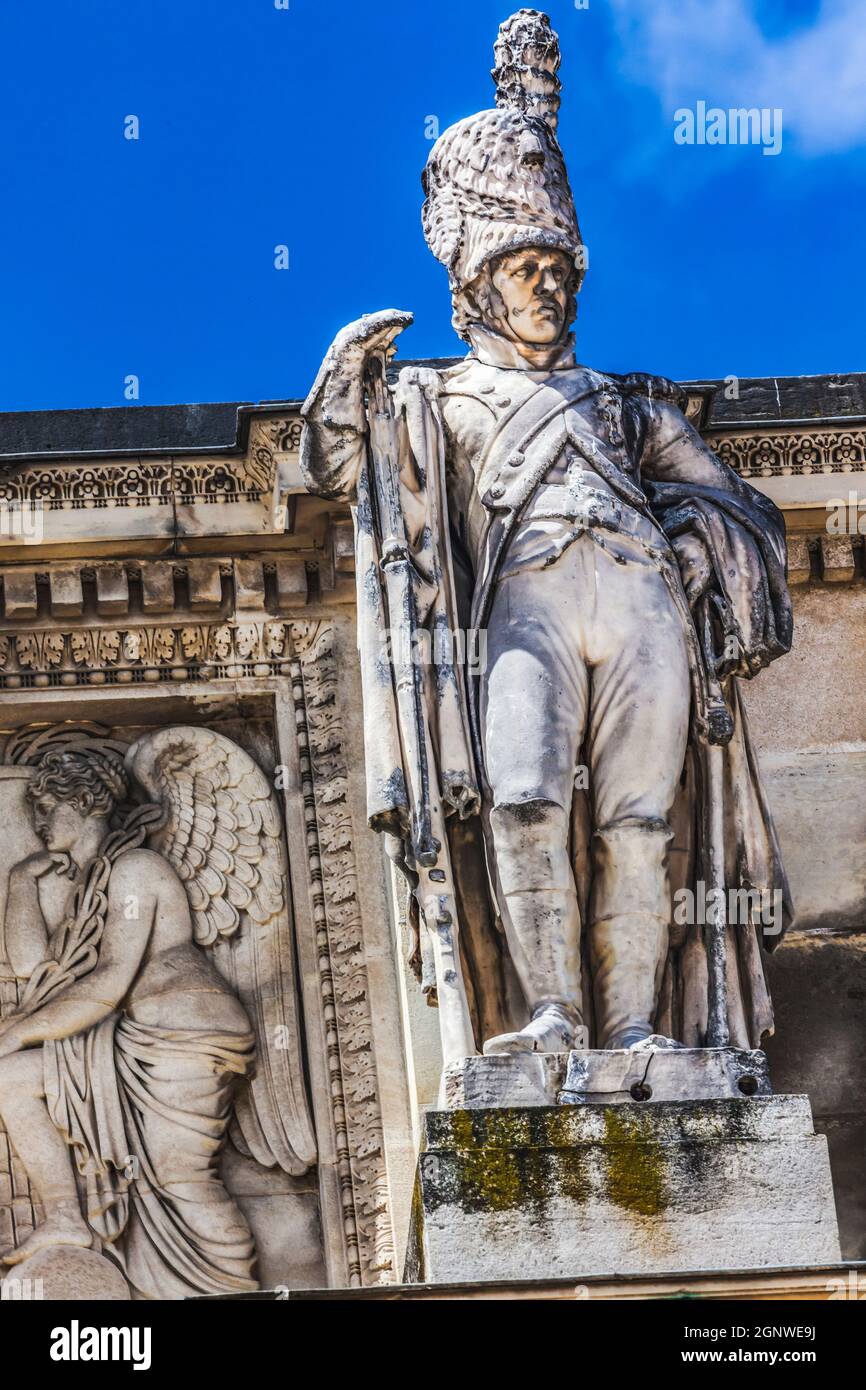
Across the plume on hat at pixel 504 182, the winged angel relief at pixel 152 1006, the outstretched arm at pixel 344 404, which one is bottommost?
the winged angel relief at pixel 152 1006

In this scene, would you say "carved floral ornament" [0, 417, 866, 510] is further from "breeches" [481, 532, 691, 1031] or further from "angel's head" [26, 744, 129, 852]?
"breeches" [481, 532, 691, 1031]

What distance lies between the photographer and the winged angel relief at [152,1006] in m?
11.0

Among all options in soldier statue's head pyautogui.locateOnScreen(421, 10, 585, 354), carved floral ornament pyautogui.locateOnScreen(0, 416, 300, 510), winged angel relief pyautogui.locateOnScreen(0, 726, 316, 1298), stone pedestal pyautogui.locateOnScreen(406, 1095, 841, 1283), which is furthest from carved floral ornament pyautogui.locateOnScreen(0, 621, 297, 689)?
stone pedestal pyautogui.locateOnScreen(406, 1095, 841, 1283)

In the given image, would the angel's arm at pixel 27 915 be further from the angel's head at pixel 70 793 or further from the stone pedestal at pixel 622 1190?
the stone pedestal at pixel 622 1190

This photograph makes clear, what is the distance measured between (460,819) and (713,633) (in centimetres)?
101

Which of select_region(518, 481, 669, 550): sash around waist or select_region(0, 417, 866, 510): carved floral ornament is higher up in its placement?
select_region(0, 417, 866, 510): carved floral ornament

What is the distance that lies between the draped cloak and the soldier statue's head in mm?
268

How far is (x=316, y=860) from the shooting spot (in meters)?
11.6

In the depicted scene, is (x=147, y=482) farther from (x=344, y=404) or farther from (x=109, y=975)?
(x=109, y=975)

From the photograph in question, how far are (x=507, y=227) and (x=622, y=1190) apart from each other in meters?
3.27

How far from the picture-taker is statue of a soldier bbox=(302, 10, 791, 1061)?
10.3m

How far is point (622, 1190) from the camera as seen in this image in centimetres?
945

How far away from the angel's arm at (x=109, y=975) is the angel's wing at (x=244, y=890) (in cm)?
18

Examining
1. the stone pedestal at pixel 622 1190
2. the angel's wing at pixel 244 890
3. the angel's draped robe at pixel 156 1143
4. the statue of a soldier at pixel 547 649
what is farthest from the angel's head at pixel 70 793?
the stone pedestal at pixel 622 1190
